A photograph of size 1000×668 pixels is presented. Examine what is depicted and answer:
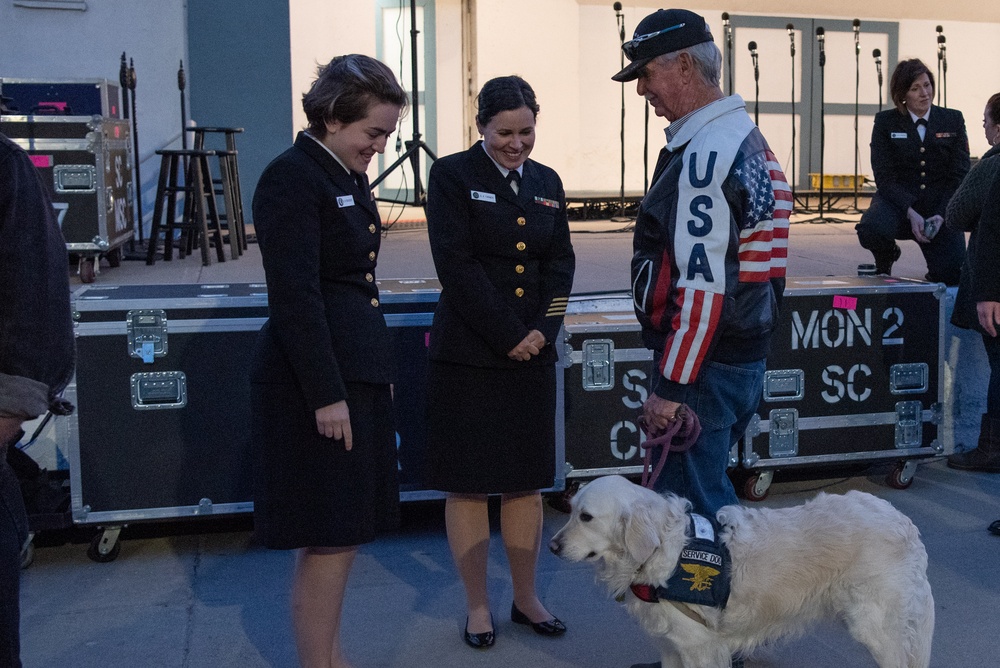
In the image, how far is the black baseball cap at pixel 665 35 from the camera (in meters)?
2.83

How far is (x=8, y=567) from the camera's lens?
6.75ft

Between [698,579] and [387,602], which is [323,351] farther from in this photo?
[387,602]

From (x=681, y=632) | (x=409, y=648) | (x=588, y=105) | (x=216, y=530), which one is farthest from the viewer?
(x=588, y=105)

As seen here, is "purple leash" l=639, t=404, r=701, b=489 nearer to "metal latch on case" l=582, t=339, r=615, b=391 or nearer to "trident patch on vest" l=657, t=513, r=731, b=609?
"trident patch on vest" l=657, t=513, r=731, b=609

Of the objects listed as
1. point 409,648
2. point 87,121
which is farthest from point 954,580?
point 87,121

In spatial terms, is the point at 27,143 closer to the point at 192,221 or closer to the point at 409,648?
the point at 192,221

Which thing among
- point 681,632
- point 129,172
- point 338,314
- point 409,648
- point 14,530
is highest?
point 129,172

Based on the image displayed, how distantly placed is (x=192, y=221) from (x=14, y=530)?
712 cm

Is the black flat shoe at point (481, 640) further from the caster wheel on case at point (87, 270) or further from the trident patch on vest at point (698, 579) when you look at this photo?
the caster wheel on case at point (87, 270)

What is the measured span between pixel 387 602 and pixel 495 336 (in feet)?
3.81

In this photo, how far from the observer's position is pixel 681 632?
2.83m

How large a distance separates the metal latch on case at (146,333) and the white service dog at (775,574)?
2.08 meters

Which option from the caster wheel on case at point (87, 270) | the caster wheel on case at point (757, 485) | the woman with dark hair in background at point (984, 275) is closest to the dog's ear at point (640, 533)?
the caster wheel on case at point (757, 485)

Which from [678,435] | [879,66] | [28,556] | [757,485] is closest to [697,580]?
[678,435]
